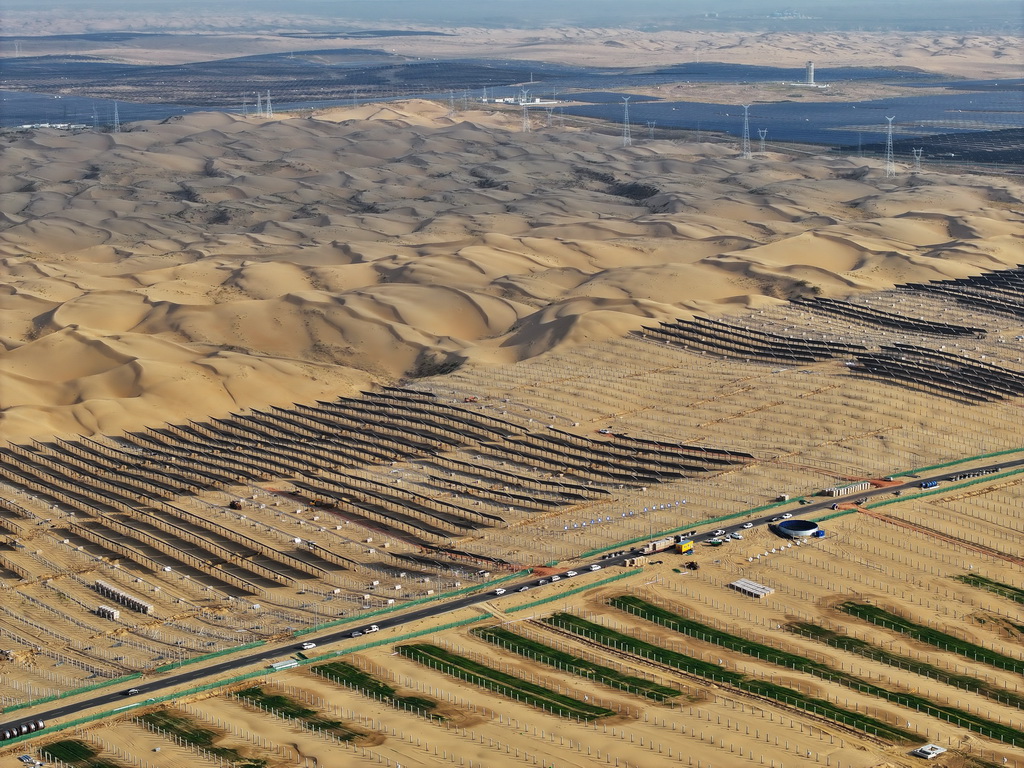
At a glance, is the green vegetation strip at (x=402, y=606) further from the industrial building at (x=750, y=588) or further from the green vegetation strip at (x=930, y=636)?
the green vegetation strip at (x=930, y=636)

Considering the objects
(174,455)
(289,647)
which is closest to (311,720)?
(289,647)

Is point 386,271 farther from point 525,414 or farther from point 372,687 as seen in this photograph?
point 372,687

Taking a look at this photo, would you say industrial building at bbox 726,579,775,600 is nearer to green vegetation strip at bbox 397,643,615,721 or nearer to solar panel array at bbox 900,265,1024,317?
green vegetation strip at bbox 397,643,615,721

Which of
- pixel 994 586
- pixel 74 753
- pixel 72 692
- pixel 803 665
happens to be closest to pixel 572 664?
pixel 803 665

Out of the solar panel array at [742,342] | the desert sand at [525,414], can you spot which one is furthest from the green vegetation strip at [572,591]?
the solar panel array at [742,342]

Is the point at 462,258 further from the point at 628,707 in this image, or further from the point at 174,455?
the point at 628,707

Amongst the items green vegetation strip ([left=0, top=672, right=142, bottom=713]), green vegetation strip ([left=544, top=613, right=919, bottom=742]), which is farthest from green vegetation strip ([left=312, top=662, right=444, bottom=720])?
green vegetation strip ([left=544, top=613, right=919, bottom=742])
